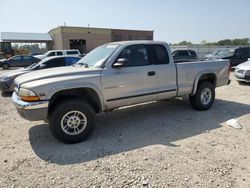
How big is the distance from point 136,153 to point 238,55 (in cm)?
1471

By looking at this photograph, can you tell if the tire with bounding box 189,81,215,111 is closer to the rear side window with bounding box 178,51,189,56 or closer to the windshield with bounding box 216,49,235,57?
the windshield with bounding box 216,49,235,57

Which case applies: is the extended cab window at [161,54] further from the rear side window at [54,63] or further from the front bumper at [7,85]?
the front bumper at [7,85]

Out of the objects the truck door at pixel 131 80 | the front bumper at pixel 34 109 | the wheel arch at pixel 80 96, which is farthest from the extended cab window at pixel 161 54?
the front bumper at pixel 34 109

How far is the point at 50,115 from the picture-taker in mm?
4176

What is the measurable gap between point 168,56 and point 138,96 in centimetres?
130

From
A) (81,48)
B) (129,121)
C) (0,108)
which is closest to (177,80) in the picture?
(129,121)

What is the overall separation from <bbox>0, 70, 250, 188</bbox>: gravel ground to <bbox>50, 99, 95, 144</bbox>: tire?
6.6 inches

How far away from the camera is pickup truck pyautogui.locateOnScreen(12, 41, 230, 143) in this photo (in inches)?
155

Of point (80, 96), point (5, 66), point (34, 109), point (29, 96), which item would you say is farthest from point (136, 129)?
Answer: point (5, 66)

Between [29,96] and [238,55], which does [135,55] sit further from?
[238,55]

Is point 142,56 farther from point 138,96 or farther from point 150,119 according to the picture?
point 150,119

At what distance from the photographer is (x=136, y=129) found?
Result: 4.88m

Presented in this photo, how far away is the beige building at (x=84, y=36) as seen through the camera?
4338cm

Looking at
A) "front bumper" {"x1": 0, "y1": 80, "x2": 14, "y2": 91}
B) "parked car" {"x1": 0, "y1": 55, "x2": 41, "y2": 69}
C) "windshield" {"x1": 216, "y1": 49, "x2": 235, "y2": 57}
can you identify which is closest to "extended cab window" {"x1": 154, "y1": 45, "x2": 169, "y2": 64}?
"front bumper" {"x1": 0, "y1": 80, "x2": 14, "y2": 91}
